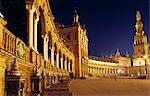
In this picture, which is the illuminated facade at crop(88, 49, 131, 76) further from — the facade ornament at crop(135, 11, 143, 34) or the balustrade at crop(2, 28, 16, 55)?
the balustrade at crop(2, 28, 16, 55)

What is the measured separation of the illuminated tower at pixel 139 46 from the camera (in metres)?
121

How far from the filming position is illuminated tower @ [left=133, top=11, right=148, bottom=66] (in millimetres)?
121125

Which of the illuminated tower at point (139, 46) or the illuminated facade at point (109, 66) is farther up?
the illuminated tower at point (139, 46)

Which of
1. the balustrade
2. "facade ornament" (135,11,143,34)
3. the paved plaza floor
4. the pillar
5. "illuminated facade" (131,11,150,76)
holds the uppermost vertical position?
"facade ornament" (135,11,143,34)

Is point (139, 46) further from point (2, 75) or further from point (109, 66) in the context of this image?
point (2, 75)

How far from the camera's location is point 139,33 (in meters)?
129

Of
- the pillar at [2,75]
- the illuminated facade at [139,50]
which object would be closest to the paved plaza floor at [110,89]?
the pillar at [2,75]

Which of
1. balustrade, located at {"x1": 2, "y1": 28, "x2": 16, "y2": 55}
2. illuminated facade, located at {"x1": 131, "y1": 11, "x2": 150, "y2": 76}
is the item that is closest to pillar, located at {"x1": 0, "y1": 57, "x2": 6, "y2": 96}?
balustrade, located at {"x1": 2, "y1": 28, "x2": 16, "y2": 55}

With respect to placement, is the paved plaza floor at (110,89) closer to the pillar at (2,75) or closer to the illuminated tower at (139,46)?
the pillar at (2,75)

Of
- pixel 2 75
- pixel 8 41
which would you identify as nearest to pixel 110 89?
pixel 8 41

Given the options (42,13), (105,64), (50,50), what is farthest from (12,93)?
(105,64)

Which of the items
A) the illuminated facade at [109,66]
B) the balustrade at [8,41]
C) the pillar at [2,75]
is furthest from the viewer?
the illuminated facade at [109,66]

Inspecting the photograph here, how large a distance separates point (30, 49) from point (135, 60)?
4538 inches

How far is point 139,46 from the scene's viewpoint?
124438 millimetres
